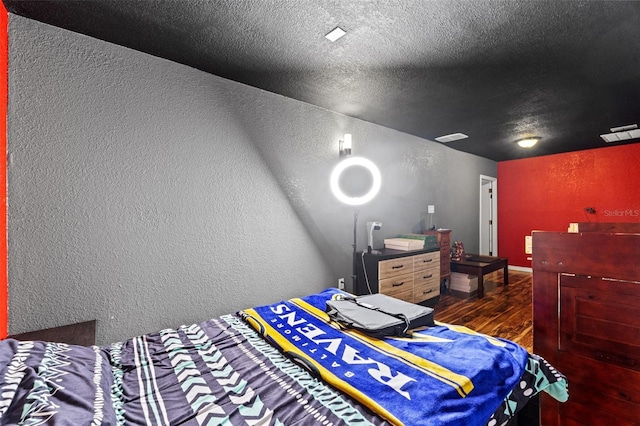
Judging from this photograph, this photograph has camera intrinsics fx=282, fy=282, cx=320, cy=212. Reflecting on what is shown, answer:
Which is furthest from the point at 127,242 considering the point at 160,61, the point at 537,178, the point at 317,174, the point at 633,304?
the point at 537,178

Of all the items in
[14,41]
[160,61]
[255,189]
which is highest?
[160,61]

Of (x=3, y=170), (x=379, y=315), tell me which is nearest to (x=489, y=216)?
(x=379, y=315)

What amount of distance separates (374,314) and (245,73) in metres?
2.11

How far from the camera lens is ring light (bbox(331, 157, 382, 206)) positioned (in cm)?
327

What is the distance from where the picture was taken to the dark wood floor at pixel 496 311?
2902mm

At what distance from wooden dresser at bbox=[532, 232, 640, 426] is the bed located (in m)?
0.38

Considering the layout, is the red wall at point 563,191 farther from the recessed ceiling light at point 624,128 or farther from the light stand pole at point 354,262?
the light stand pole at point 354,262

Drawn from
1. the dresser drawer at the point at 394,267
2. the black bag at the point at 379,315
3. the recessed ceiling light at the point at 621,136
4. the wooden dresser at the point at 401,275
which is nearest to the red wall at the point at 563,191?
the recessed ceiling light at the point at 621,136

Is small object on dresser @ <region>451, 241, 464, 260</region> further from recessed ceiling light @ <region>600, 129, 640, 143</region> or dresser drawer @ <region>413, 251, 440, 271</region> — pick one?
recessed ceiling light @ <region>600, 129, 640, 143</region>

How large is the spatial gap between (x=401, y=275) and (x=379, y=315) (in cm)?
187

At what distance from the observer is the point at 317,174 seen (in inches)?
122

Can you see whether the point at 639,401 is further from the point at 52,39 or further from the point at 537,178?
the point at 537,178

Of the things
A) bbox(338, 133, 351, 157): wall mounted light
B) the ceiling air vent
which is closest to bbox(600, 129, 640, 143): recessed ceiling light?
the ceiling air vent

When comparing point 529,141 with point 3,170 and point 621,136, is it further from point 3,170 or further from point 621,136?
point 3,170
